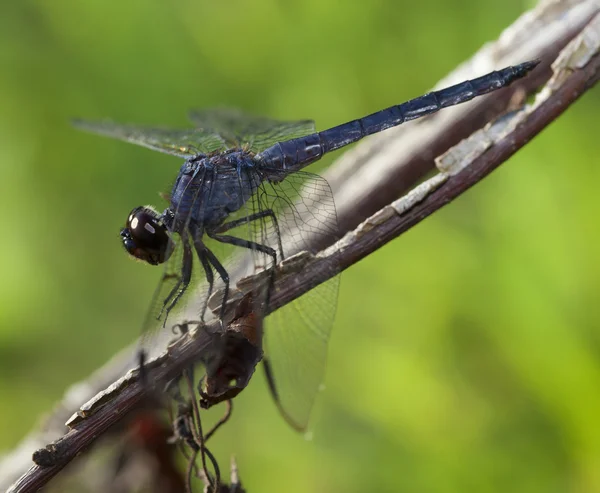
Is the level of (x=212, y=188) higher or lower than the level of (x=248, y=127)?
lower

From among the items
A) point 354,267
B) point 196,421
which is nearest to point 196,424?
point 196,421

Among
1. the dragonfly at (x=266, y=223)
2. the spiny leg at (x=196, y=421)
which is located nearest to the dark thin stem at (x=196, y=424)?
the spiny leg at (x=196, y=421)

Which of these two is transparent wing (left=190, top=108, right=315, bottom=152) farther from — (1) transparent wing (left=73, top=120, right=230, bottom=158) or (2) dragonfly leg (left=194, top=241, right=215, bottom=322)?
(2) dragonfly leg (left=194, top=241, right=215, bottom=322)

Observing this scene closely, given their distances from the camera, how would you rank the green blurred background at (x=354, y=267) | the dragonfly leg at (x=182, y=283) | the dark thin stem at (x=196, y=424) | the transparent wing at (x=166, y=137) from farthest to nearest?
the transparent wing at (x=166, y=137), the green blurred background at (x=354, y=267), the dragonfly leg at (x=182, y=283), the dark thin stem at (x=196, y=424)

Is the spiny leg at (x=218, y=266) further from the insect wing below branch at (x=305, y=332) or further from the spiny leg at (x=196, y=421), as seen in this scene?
the spiny leg at (x=196, y=421)

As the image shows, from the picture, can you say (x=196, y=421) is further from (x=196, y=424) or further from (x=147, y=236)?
(x=147, y=236)

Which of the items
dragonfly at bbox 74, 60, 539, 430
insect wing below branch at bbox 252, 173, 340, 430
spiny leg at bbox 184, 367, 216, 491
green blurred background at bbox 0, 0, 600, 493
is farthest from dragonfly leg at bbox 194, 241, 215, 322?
green blurred background at bbox 0, 0, 600, 493
